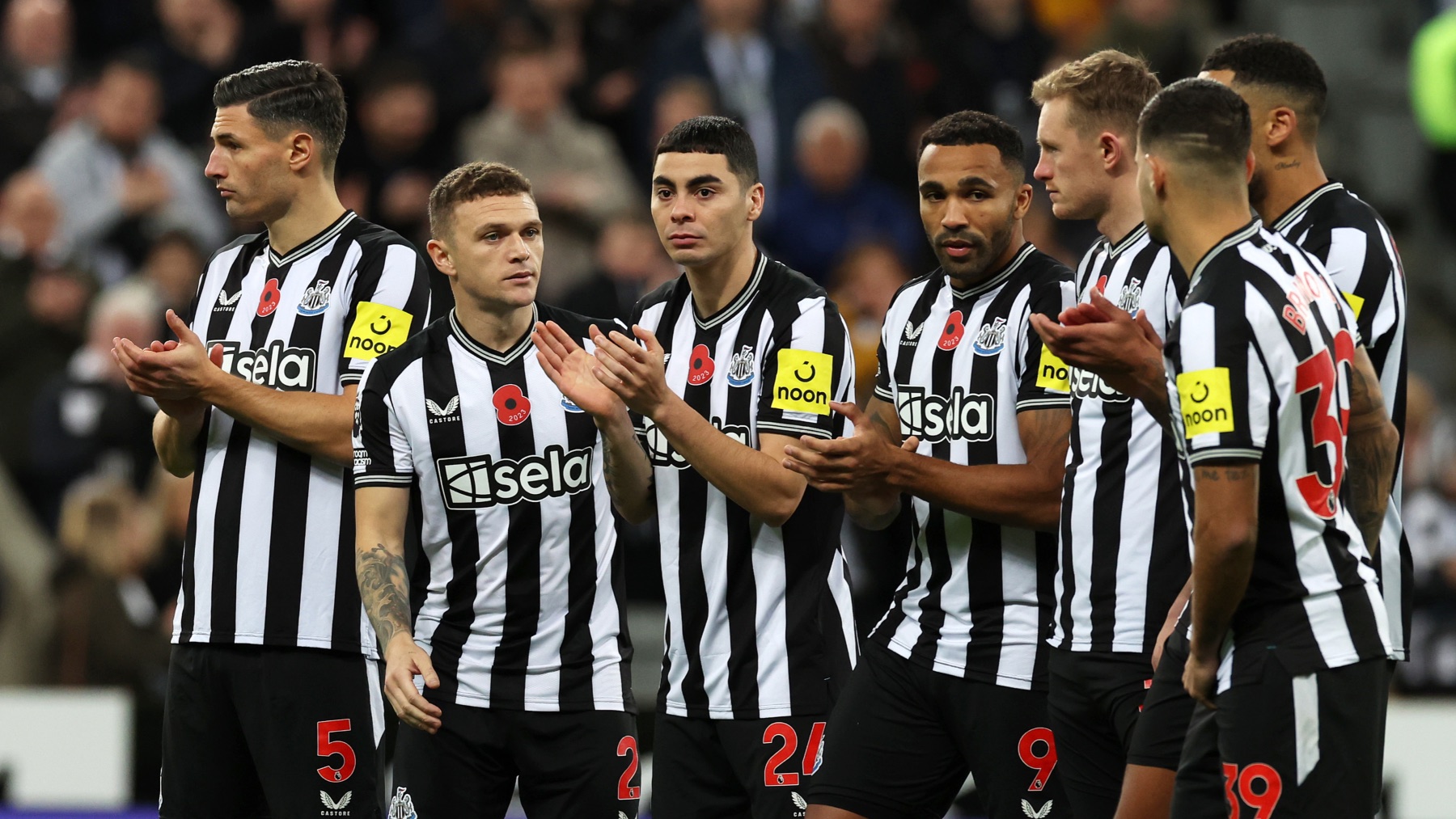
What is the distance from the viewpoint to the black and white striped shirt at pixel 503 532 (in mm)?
5320

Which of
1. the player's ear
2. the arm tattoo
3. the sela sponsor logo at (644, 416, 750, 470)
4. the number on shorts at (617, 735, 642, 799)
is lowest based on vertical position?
the number on shorts at (617, 735, 642, 799)

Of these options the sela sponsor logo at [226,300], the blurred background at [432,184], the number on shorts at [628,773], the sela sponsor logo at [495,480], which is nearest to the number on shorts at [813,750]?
the number on shorts at [628,773]

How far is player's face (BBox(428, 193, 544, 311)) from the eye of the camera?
5398 millimetres

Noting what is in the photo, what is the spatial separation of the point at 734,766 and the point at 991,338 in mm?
1484

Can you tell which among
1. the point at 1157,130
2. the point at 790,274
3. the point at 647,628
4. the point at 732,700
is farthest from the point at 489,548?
the point at 647,628

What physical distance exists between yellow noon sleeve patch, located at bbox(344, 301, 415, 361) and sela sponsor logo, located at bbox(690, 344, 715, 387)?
91 cm

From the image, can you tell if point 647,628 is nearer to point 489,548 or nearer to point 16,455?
point 16,455

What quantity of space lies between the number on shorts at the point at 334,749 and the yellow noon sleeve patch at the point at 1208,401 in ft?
9.06

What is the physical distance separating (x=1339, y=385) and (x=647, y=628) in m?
6.25

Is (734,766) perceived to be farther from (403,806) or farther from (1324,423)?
(1324,423)

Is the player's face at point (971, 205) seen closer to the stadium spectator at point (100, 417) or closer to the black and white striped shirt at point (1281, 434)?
the black and white striped shirt at point (1281, 434)

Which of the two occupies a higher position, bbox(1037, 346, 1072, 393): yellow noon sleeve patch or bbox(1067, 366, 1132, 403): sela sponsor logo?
bbox(1037, 346, 1072, 393): yellow noon sleeve patch

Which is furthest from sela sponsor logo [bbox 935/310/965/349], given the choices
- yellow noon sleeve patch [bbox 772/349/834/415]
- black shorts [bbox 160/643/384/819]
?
black shorts [bbox 160/643/384/819]

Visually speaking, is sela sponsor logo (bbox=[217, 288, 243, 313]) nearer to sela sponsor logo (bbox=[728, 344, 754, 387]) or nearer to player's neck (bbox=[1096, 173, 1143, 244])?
sela sponsor logo (bbox=[728, 344, 754, 387])
